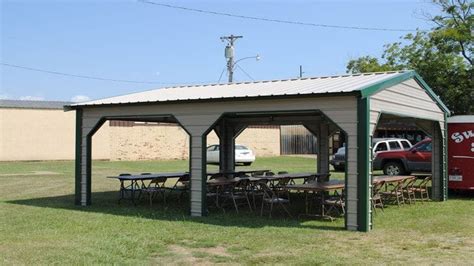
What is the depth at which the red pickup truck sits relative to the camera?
22.0m

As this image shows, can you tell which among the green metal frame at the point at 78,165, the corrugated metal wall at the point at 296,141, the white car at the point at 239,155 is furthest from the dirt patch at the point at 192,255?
the corrugated metal wall at the point at 296,141

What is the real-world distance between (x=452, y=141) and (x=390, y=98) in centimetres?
519

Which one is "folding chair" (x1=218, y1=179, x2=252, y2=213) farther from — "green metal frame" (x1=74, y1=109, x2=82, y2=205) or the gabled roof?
the gabled roof

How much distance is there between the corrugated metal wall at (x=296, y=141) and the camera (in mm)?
42344

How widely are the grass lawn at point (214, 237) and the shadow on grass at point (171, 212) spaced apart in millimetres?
20

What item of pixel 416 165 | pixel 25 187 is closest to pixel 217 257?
pixel 25 187

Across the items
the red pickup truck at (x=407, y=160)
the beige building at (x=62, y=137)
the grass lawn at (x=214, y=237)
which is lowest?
the grass lawn at (x=214, y=237)

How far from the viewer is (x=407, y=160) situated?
22.6 m

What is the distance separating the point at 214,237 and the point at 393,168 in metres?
15.1

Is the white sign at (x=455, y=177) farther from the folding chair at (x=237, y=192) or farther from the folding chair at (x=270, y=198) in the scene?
the folding chair at (x=237, y=192)

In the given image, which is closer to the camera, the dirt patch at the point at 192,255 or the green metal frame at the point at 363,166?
the dirt patch at the point at 192,255

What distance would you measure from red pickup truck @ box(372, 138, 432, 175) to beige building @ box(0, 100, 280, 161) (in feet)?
51.2

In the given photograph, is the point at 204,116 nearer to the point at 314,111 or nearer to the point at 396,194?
the point at 314,111

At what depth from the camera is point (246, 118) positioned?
58.8 feet
